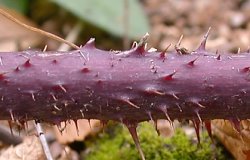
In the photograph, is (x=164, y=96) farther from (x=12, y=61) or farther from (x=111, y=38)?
(x=111, y=38)

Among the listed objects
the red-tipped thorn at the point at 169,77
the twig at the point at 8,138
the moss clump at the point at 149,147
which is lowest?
the moss clump at the point at 149,147

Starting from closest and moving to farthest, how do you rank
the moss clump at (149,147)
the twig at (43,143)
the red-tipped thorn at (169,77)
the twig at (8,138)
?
1. the red-tipped thorn at (169,77)
2. the twig at (43,143)
3. the moss clump at (149,147)
4. the twig at (8,138)

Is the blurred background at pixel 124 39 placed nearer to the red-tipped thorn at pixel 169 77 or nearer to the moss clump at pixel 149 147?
the moss clump at pixel 149 147

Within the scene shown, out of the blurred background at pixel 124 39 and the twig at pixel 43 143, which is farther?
the blurred background at pixel 124 39

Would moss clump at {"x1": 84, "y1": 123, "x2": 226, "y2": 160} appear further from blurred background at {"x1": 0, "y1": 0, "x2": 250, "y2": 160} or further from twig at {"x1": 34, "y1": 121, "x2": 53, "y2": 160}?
twig at {"x1": 34, "y1": 121, "x2": 53, "y2": 160}

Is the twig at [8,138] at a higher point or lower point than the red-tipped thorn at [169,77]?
lower

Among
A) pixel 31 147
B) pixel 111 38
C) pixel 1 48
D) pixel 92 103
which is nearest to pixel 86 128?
pixel 31 147

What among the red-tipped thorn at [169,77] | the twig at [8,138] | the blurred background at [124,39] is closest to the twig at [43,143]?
the blurred background at [124,39]

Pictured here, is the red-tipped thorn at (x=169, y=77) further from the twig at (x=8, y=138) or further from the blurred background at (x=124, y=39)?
the twig at (x=8, y=138)

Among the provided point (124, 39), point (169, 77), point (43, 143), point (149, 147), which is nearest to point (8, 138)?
point (43, 143)

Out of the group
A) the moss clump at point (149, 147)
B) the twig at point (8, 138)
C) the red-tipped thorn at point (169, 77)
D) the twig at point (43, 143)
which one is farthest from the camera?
the twig at point (8, 138)
